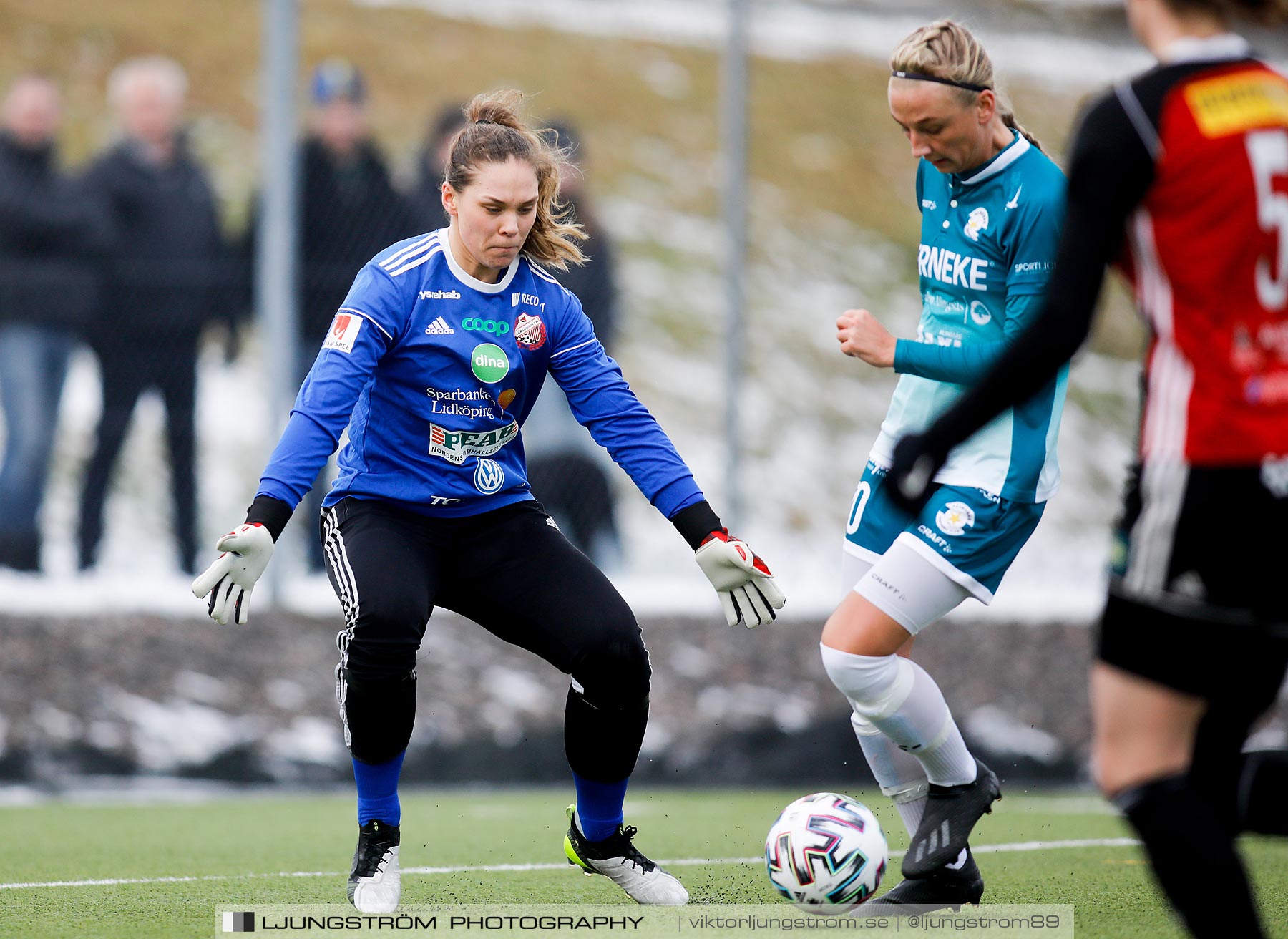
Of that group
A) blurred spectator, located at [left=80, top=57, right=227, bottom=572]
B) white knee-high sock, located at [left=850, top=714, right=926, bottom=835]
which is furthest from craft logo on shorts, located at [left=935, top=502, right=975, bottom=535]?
blurred spectator, located at [left=80, top=57, right=227, bottom=572]

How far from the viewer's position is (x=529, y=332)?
14.8 feet

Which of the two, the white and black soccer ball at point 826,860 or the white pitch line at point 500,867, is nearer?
the white and black soccer ball at point 826,860

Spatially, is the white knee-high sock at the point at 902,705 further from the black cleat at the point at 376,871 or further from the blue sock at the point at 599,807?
the black cleat at the point at 376,871

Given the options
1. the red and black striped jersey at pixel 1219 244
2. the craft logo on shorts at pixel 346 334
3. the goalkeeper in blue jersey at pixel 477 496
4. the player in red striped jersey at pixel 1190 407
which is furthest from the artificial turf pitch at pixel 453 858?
the red and black striped jersey at pixel 1219 244

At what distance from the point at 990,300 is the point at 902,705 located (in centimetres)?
112

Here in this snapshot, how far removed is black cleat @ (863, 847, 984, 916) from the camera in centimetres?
433

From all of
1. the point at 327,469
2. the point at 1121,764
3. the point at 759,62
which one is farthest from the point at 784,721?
the point at 759,62

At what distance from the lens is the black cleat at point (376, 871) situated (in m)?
4.24

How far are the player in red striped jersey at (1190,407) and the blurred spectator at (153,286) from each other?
6.97 metres

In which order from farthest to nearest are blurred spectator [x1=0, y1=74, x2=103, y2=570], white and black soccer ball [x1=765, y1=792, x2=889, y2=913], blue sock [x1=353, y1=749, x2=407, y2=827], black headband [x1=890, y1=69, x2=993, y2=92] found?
blurred spectator [x1=0, y1=74, x2=103, y2=570], blue sock [x1=353, y1=749, x2=407, y2=827], black headband [x1=890, y1=69, x2=993, y2=92], white and black soccer ball [x1=765, y1=792, x2=889, y2=913]

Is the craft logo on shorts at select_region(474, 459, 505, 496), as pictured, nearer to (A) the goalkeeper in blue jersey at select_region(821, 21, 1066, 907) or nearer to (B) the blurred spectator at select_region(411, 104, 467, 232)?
(A) the goalkeeper in blue jersey at select_region(821, 21, 1066, 907)

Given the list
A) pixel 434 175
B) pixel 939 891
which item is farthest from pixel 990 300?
pixel 434 175

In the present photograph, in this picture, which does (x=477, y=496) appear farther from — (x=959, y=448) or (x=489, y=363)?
(x=959, y=448)

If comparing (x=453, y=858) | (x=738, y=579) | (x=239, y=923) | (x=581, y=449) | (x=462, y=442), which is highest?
(x=462, y=442)
